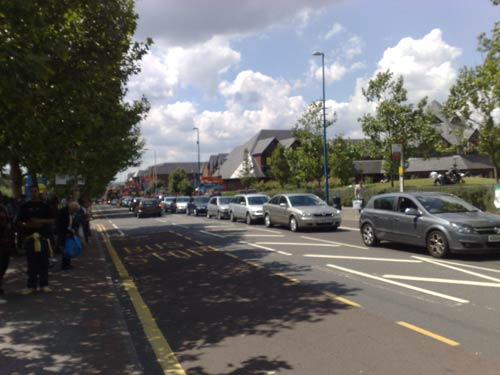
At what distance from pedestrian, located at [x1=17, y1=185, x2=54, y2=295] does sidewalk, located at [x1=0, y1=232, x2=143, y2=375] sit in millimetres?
259

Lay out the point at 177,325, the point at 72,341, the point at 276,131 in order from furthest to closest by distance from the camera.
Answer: the point at 276,131 → the point at 177,325 → the point at 72,341

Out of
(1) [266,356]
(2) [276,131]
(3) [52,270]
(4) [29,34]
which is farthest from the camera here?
(2) [276,131]

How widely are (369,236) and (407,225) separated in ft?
5.36

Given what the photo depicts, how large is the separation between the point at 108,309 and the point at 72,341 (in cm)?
152

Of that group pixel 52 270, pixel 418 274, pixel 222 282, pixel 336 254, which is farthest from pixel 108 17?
pixel 418 274

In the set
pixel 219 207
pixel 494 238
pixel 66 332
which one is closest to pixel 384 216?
pixel 494 238

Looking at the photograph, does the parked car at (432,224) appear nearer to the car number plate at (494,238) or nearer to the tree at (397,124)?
the car number plate at (494,238)

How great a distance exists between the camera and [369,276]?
8.70 m

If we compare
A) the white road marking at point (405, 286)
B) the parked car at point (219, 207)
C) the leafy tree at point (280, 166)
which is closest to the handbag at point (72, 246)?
the white road marking at point (405, 286)

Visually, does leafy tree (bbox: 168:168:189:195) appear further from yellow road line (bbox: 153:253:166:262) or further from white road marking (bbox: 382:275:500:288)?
white road marking (bbox: 382:275:500:288)

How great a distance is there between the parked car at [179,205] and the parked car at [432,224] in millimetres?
32928

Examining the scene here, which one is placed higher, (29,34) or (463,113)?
(463,113)

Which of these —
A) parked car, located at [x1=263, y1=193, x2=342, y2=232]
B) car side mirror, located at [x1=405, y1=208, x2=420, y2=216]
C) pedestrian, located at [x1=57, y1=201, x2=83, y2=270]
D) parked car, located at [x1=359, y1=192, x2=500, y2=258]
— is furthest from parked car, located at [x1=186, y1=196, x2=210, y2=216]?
car side mirror, located at [x1=405, y1=208, x2=420, y2=216]

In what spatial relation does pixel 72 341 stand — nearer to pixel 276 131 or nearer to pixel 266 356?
pixel 266 356
